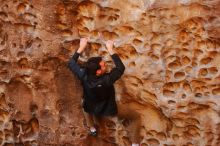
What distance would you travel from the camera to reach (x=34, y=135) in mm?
4004

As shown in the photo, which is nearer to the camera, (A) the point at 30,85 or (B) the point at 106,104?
(B) the point at 106,104

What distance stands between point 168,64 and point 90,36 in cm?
64

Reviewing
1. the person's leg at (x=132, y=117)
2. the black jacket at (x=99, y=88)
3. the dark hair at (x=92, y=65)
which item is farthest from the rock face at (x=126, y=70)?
the dark hair at (x=92, y=65)

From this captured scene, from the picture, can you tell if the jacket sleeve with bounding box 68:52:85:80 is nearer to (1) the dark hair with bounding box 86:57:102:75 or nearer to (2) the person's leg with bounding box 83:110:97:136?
(1) the dark hair with bounding box 86:57:102:75

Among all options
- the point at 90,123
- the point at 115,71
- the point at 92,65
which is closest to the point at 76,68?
the point at 92,65

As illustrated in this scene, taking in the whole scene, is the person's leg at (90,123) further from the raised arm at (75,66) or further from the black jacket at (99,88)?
the raised arm at (75,66)

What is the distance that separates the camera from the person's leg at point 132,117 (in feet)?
12.5

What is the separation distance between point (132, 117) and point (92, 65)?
0.65 metres

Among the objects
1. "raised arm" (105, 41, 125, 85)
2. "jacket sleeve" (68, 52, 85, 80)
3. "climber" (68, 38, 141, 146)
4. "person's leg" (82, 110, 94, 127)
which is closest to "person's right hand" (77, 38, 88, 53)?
"climber" (68, 38, 141, 146)

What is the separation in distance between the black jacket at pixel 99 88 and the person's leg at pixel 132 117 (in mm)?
107

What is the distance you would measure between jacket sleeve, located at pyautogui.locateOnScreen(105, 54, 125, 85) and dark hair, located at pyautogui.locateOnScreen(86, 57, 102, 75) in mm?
96

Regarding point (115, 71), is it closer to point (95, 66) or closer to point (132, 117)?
point (95, 66)

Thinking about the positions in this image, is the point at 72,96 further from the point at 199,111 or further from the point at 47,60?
the point at 199,111

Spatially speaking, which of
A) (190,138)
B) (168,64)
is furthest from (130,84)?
(190,138)
